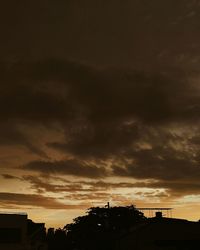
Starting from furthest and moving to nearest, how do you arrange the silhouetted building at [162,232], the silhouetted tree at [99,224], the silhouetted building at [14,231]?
the silhouetted tree at [99,224], the silhouetted building at [14,231], the silhouetted building at [162,232]

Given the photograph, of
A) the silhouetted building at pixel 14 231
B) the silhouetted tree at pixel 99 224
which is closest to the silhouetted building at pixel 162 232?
the silhouetted building at pixel 14 231

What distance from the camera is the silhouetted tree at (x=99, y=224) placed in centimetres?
9112

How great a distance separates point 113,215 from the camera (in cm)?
10012

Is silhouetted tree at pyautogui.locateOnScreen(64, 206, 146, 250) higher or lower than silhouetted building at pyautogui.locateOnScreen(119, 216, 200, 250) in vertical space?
higher

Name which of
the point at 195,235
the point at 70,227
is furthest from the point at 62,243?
the point at 195,235

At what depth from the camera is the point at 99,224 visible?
98.8 m

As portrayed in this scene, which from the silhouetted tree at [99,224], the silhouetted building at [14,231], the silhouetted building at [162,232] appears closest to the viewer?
the silhouetted building at [162,232]

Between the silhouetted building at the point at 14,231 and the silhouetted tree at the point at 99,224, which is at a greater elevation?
the silhouetted tree at the point at 99,224

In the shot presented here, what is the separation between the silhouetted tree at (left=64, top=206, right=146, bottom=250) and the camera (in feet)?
299

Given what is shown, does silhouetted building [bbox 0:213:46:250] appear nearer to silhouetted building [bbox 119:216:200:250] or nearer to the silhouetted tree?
silhouetted building [bbox 119:216:200:250]

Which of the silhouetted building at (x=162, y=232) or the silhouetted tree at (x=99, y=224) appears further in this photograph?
the silhouetted tree at (x=99, y=224)

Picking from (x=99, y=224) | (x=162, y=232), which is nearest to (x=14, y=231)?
(x=162, y=232)

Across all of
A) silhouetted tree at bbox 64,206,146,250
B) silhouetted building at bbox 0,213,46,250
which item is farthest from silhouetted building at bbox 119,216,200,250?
silhouetted tree at bbox 64,206,146,250

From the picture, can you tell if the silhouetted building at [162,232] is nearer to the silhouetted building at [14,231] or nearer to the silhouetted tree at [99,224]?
the silhouetted building at [14,231]
